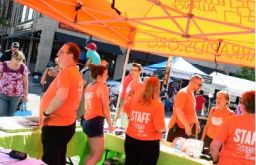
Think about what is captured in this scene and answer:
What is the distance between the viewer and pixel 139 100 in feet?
15.3

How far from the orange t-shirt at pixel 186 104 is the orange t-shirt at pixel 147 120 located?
4.65 feet

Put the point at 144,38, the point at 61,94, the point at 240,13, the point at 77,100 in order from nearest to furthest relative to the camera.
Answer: the point at 61,94
the point at 77,100
the point at 240,13
the point at 144,38

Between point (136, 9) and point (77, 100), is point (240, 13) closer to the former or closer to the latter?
point (136, 9)

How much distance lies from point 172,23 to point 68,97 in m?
2.49

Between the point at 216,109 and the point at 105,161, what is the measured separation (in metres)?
2.09

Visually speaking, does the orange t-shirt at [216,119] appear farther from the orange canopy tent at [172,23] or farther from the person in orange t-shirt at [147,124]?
the person in orange t-shirt at [147,124]

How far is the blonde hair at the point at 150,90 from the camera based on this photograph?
15.0ft

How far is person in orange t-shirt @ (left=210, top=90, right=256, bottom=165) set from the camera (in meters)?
3.65

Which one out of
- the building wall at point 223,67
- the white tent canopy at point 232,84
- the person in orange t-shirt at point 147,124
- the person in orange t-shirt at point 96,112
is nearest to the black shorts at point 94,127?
the person in orange t-shirt at point 96,112

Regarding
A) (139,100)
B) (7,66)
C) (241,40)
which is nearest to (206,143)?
(241,40)

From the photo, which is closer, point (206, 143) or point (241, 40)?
point (241, 40)

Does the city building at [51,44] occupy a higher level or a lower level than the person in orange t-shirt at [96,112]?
higher

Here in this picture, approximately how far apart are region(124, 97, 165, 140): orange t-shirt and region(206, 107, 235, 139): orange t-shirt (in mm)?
2071

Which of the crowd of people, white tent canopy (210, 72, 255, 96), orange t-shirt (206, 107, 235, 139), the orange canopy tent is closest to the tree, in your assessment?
white tent canopy (210, 72, 255, 96)
